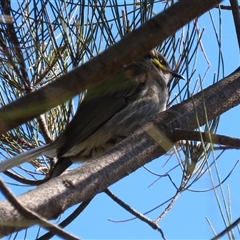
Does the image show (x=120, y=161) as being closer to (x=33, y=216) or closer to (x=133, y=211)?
(x=133, y=211)

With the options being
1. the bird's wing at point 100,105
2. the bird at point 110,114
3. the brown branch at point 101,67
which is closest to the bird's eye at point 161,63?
the bird at point 110,114

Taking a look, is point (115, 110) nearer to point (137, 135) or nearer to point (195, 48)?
point (195, 48)

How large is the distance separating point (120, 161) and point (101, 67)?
844mm

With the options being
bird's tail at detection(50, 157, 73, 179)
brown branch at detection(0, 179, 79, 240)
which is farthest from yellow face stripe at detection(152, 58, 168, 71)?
brown branch at detection(0, 179, 79, 240)

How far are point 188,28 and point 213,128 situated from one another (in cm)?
43

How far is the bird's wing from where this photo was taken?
2711mm

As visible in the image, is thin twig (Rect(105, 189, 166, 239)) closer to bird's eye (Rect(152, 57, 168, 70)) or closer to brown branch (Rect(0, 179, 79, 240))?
bird's eye (Rect(152, 57, 168, 70))

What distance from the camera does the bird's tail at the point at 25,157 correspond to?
2238mm

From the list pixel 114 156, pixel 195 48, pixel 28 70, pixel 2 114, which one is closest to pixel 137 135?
pixel 114 156

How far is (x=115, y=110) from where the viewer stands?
2.96 meters

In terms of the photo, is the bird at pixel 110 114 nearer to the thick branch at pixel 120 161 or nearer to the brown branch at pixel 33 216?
the thick branch at pixel 120 161

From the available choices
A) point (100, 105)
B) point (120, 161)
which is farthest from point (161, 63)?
point (120, 161)

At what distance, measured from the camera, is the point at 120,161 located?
1793 mm

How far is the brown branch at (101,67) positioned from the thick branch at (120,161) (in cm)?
38
